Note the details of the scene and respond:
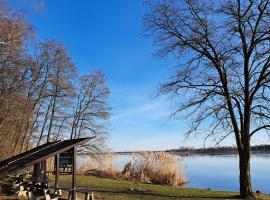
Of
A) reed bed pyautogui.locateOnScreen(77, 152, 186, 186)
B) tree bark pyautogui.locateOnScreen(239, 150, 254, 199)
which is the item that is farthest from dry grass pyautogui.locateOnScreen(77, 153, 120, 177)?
tree bark pyautogui.locateOnScreen(239, 150, 254, 199)

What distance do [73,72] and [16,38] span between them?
17654 millimetres

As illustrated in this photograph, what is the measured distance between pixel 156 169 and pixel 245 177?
983 cm

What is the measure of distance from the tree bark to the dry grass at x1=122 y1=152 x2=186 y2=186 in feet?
27.2

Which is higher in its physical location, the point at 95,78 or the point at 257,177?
the point at 95,78

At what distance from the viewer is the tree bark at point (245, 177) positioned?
18.6 m

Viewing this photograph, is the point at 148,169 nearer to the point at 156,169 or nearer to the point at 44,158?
the point at 156,169

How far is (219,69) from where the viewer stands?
757 inches

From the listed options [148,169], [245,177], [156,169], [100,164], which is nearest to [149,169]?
[148,169]

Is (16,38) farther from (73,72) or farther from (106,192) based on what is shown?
(73,72)

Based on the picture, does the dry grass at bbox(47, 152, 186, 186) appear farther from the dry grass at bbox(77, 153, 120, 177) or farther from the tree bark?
the tree bark

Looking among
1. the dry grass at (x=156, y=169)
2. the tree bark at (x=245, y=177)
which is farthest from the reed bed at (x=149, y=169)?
the tree bark at (x=245, y=177)

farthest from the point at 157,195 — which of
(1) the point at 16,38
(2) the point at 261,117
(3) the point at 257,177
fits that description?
(3) the point at 257,177

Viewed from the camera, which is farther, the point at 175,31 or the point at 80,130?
the point at 80,130

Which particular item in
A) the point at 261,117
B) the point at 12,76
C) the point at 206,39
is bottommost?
the point at 261,117
